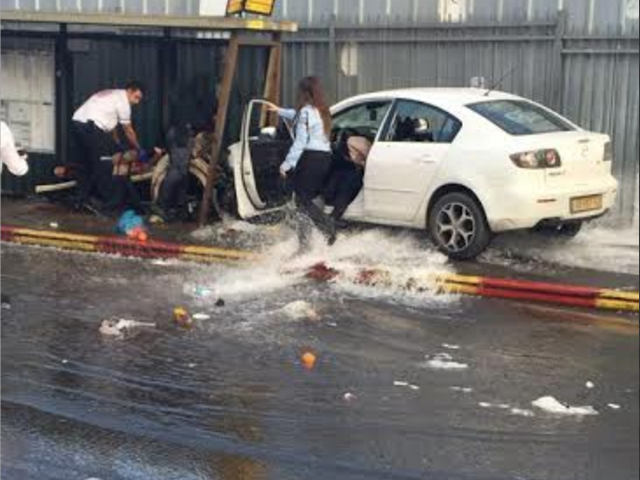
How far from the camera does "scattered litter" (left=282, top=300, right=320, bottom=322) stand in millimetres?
8266

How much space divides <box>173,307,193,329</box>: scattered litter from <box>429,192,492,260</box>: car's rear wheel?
281cm

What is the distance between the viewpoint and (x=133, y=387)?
649 cm

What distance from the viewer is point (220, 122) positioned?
1145cm

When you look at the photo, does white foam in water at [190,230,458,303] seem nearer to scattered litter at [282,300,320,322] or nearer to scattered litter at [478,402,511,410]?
scattered litter at [282,300,320,322]

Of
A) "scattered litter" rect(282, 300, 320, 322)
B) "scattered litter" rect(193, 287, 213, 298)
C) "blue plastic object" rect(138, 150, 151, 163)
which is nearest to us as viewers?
"scattered litter" rect(282, 300, 320, 322)

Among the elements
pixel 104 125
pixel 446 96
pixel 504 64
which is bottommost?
pixel 104 125

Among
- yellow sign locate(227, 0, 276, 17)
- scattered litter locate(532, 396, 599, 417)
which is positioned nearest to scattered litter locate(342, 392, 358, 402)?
scattered litter locate(532, 396, 599, 417)

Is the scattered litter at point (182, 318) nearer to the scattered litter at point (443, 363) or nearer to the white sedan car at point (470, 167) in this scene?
the scattered litter at point (443, 363)

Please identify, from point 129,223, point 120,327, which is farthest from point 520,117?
point 120,327

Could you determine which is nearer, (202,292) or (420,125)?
(202,292)

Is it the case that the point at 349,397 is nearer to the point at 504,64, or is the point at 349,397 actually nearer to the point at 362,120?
the point at 362,120

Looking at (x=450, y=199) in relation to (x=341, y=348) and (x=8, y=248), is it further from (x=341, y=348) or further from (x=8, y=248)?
(x=8, y=248)

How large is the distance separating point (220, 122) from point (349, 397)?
5.65 m

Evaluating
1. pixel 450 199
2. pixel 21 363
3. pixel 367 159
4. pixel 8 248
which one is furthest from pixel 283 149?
pixel 21 363
